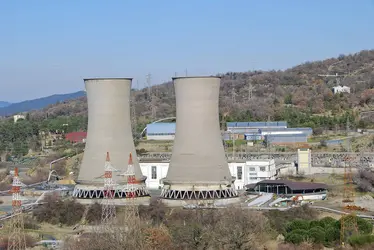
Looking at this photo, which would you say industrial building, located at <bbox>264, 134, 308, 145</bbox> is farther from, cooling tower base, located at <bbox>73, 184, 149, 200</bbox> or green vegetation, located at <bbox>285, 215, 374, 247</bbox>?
green vegetation, located at <bbox>285, 215, 374, 247</bbox>

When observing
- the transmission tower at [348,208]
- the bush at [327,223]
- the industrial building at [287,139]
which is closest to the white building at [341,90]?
the industrial building at [287,139]

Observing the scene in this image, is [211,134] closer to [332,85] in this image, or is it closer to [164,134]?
[164,134]

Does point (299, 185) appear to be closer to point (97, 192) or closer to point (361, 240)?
point (97, 192)

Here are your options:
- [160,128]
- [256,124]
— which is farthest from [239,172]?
[256,124]

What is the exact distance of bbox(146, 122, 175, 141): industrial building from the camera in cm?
4244

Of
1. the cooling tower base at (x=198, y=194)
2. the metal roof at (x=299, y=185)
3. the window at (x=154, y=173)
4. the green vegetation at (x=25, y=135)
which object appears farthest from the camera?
the green vegetation at (x=25, y=135)

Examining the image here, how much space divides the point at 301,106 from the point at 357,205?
2949 centimetres

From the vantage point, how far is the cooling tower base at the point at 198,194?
23.7 m

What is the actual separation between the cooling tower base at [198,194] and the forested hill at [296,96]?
2123 cm

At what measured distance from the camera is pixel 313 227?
1947 cm

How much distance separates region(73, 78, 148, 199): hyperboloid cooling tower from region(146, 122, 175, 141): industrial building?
18010 mm

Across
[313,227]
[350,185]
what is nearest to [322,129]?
[350,185]

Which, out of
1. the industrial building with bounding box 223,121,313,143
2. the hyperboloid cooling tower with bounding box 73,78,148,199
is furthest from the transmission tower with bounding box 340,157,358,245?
the industrial building with bounding box 223,121,313,143

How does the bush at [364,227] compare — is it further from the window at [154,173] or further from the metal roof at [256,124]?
the metal roof at [256,124]
